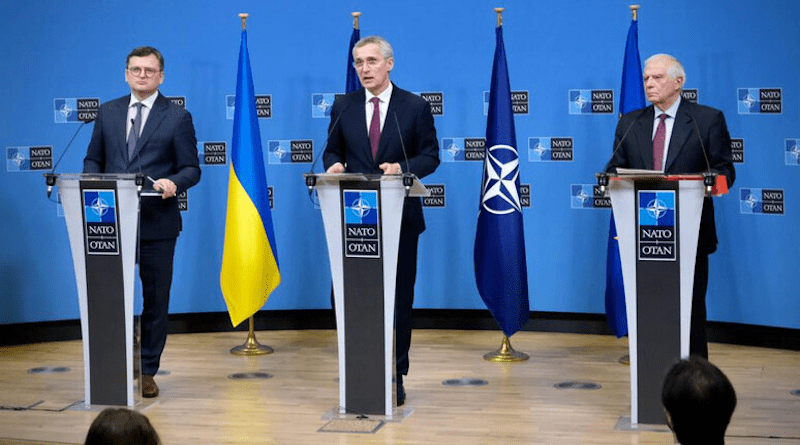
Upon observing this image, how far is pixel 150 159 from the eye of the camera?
19.0ft

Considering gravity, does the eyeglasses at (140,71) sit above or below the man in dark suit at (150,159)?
above

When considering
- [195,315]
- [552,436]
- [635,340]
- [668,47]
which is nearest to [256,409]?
[552,436]

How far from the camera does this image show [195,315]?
26.5 ft

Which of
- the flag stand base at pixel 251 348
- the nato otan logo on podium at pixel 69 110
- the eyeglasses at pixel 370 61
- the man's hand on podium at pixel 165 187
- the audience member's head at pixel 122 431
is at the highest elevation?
the eyeglasses at pixel 370 61

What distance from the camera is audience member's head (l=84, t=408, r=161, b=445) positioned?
84.9 inches

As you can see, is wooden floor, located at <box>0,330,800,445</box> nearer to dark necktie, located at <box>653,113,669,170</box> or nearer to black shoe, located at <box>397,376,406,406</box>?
black shoe, located at <box>397,376,406,406</box>

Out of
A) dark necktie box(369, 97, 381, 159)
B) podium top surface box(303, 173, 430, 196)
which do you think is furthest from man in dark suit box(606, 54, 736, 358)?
dark necktie box(369, 97, 381, 159)

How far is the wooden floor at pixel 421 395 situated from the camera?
5.05 m

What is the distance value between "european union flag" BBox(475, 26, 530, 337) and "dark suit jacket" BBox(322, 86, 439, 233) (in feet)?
4.88

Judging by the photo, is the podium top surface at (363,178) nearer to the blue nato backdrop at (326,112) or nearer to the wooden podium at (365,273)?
the wooden podium at (365,273)

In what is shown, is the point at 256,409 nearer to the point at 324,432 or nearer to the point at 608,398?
the point at 324,432

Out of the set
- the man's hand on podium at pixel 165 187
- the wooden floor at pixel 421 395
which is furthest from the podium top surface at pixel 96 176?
the wooden floor at pixel 421 395

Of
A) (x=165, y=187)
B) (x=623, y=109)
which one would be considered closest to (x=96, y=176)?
(x=165, y=187)

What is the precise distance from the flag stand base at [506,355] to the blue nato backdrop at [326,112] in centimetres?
99
